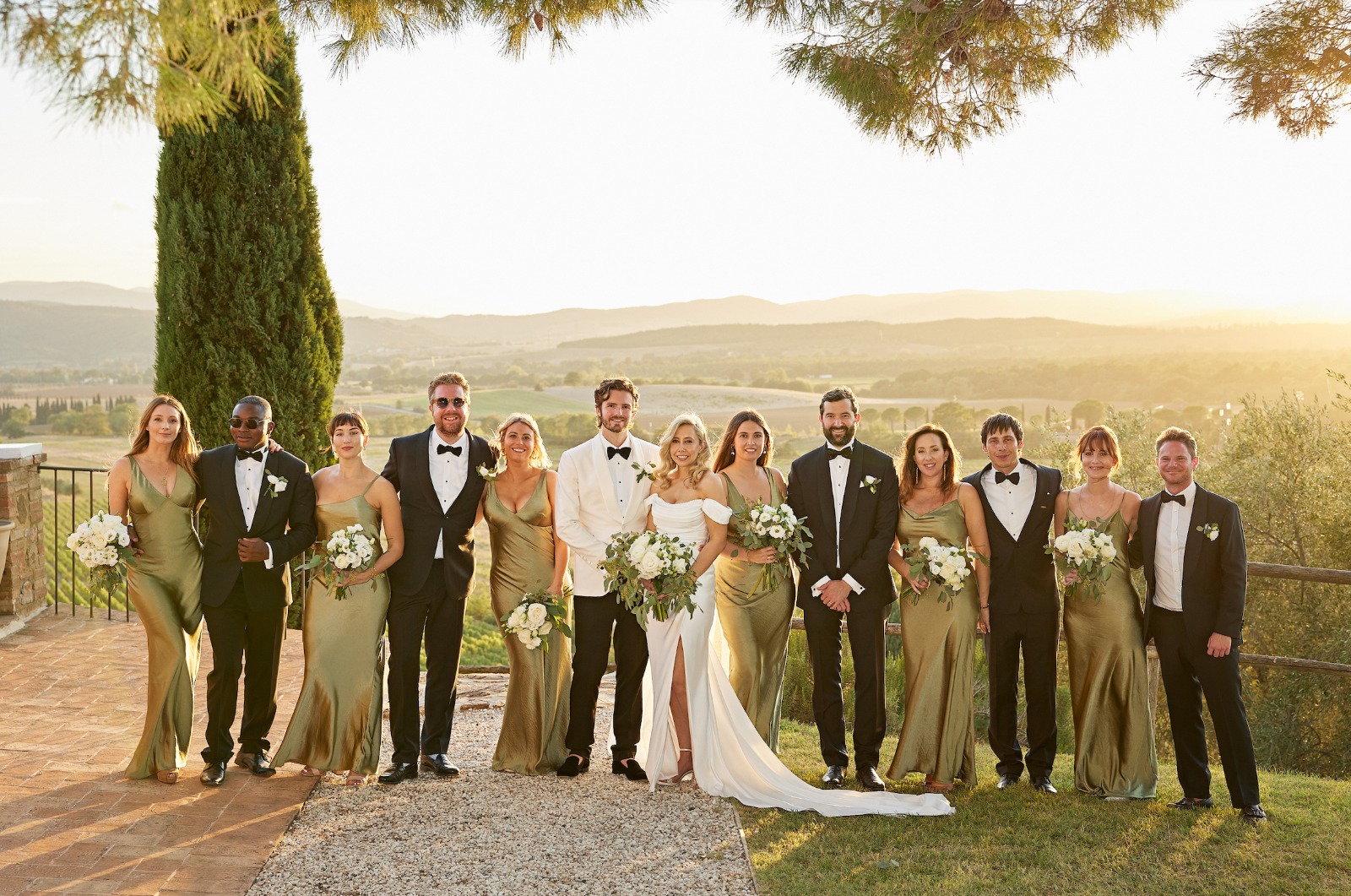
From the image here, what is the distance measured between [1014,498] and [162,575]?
4986mm

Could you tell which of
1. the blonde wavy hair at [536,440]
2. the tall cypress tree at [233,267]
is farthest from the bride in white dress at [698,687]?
the tall cypress tree at [233,267]

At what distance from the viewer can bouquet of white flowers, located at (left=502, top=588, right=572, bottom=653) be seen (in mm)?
5938

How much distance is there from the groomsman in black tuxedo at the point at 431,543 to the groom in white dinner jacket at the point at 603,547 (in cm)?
58

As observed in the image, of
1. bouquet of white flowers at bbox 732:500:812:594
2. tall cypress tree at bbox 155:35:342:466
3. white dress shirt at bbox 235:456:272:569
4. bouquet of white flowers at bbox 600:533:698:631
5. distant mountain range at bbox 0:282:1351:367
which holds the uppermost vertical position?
distant mountain range at bbox 0:282:1351:367

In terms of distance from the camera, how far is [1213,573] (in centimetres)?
575

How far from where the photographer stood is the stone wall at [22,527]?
31.4 ft

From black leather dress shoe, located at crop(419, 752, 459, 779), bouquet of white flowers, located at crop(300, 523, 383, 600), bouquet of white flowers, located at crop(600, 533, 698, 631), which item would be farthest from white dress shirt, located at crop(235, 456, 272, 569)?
bouquet of white flowers, located at crop(600, 533, 698, 631)

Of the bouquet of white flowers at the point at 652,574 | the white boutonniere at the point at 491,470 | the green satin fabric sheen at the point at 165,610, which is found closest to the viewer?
the bouquet of white flowers at the point at 652,574

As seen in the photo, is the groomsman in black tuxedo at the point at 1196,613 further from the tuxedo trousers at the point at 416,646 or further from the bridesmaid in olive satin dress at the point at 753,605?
the tuxedo trousers at the point at 416,646

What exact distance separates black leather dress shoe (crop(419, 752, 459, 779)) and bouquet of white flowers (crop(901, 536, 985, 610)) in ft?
9.83

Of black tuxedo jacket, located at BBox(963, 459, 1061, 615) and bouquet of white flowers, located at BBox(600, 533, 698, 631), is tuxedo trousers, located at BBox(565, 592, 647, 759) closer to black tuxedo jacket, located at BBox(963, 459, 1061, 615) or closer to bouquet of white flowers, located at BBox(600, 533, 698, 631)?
bouquet of white flowers, located at BBox(600, 533, 698, 631)

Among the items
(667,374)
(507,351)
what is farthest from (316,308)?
(507,351)

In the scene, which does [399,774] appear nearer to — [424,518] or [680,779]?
[424,518]

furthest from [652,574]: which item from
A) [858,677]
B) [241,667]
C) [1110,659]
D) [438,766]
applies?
[1110,659]
